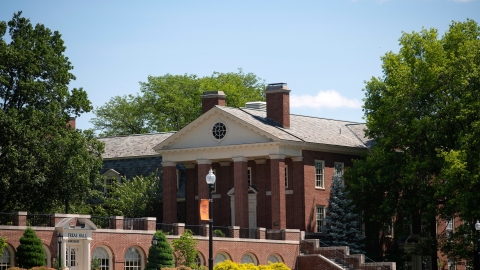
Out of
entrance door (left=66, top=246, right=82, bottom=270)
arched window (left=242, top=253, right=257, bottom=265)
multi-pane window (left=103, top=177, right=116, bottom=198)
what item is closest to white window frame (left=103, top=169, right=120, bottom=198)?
multi-pane window (left=103, top=177, right=116, bottom=198)

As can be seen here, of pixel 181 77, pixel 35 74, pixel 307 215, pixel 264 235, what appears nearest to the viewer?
pixel 35 74

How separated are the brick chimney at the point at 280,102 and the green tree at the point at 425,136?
18.1 feet

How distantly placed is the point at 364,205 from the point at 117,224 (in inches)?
817

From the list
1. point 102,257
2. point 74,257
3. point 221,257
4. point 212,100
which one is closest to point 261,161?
point 212,100

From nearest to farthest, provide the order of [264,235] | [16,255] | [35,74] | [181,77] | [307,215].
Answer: [16,255], [35,74], [264,235], [307,215], [181,77]

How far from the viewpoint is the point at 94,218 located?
54.3 metres

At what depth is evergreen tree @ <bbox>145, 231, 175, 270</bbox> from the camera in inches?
2048

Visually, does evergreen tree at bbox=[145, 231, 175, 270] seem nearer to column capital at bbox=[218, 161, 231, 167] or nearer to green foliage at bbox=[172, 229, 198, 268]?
green foliage at bbox=[172, 229, 198, 268]

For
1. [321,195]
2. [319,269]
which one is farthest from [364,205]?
[319,269]

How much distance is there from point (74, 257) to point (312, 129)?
24473 mm

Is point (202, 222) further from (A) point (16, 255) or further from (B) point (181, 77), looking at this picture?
(B) point (181, 77)

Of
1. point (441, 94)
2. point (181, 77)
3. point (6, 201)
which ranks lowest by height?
point (6, 201)

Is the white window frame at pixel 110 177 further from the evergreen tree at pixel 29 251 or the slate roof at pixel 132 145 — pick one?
the evergreen tree at pixel 29 251

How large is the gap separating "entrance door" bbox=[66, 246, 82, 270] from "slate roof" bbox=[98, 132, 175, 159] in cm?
2376
